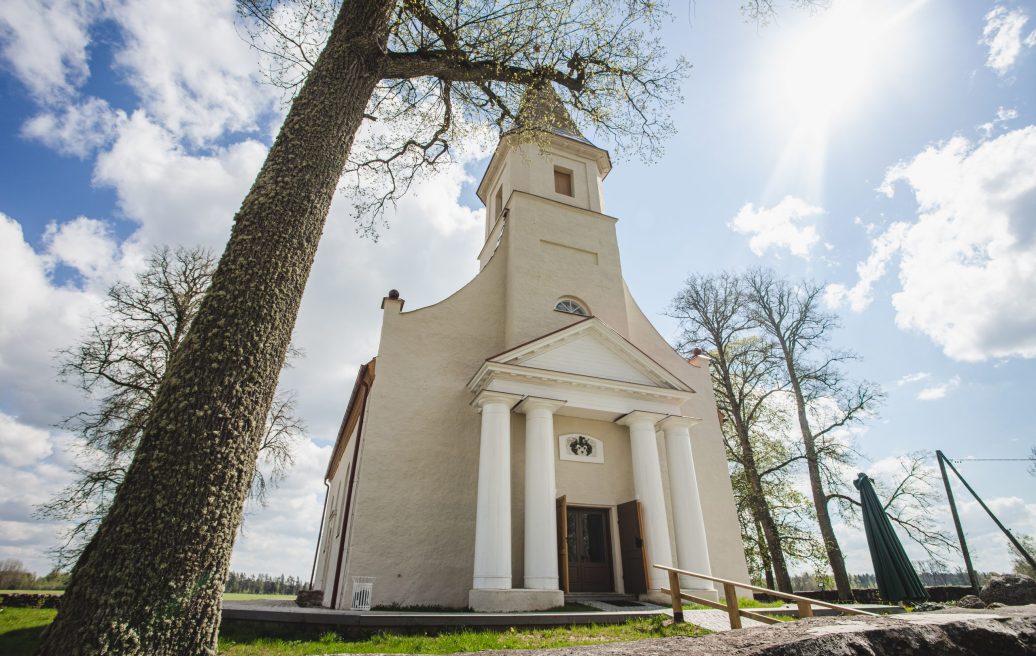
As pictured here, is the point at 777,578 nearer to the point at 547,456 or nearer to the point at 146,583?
the point at 547,456

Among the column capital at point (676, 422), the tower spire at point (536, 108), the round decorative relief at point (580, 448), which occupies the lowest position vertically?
the round decorative relief at point (580, 448)

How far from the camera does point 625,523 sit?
40.1 ft

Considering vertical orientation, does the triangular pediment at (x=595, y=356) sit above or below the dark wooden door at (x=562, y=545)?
Result: above

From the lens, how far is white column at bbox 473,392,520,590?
9.88 metres

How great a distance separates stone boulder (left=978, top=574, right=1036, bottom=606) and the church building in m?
5.01

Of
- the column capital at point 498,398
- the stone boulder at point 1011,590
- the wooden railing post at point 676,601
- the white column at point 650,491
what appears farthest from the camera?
the column capital at point 498,398

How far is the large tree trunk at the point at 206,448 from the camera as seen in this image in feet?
8.18

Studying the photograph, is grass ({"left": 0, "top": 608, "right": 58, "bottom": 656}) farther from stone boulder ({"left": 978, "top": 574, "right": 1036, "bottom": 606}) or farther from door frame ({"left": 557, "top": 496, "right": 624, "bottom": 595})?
stone boulder ({"left": 978, "top": 574, "right": 1036, "bottom": 606})

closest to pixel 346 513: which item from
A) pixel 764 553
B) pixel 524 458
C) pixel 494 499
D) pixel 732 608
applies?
pixel 494 499

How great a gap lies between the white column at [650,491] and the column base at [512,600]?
2549mm

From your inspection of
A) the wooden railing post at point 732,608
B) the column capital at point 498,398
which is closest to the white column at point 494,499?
the column capital at point 498,398

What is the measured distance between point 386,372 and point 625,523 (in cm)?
697

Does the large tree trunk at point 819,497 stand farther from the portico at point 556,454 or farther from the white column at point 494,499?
the white column at point 494,499

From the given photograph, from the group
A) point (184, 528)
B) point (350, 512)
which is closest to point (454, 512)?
point (350, 512)
